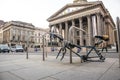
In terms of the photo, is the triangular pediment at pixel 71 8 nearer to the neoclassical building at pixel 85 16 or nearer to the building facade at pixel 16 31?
the neoclassical building at pixel 85 16

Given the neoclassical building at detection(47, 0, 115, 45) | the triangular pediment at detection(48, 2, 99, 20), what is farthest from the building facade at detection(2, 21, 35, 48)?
the triangular pediment at detection(48, 2, 99, 20)

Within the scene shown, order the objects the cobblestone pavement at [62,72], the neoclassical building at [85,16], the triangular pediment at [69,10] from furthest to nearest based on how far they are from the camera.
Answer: the triangular pediment at [69,10]
the neoclassical building at [85,16]
the cobblestone pavement at [62,72]

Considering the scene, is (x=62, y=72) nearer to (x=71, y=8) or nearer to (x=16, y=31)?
(x=71, y=8)

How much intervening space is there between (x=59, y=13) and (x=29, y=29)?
81.2 ft

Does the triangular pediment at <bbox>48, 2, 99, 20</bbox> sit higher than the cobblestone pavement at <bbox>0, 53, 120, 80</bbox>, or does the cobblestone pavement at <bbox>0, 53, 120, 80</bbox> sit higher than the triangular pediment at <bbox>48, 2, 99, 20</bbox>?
the triangular pediment at <bbox>48, 2, 99, 20</bbox>

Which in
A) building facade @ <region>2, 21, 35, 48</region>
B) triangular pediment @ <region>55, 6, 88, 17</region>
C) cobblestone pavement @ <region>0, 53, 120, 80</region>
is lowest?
cobblestone pavement @ <region>0, 53, 120, 80</region>

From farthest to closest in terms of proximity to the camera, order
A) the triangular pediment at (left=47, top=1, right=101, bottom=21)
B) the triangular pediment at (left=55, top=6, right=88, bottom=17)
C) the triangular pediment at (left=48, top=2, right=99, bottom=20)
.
A: the triangular pediment at (left=55, top=6, right=88, bottom=17)
the triangular pediment at (left=48, top=2, right=99, bottom=20)
the triangular pediment at (left=47, top=1, right=101, bottom=21)

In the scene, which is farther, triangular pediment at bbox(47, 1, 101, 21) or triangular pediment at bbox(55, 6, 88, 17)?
triangular pediment at bbox(55, 6, 88, 17)

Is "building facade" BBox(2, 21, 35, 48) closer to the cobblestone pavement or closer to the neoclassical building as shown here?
the neoclassical building

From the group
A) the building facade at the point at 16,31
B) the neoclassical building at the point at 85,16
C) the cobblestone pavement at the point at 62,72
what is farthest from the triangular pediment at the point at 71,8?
the cobblestone pavement at the point at 62,72

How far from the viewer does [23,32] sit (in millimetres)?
60719

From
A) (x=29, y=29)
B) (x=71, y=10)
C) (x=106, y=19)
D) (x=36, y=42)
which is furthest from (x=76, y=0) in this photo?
(x=36, y=42)

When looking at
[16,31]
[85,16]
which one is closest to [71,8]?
[85,16]

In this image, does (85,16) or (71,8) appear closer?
(85,16)
